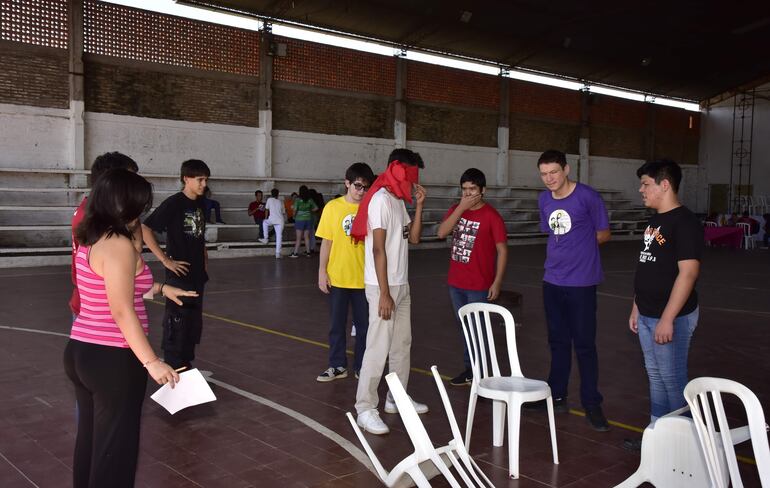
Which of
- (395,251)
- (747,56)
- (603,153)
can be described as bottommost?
(395,251)

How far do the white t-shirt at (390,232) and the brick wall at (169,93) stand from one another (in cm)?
1464

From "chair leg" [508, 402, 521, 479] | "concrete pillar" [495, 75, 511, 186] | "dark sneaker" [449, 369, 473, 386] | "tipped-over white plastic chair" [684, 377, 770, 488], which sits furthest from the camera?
"concrete pillar" [495, 75, 511, 186]

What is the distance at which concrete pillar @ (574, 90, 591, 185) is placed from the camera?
28.5m

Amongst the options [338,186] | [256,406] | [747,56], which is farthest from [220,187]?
[747,56]

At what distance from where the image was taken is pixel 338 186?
21.6 meters

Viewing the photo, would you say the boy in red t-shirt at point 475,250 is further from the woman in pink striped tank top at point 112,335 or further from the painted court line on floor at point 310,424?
the woman in pink striped tank top at point 112,335

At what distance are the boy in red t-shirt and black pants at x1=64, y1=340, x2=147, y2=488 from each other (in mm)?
3090

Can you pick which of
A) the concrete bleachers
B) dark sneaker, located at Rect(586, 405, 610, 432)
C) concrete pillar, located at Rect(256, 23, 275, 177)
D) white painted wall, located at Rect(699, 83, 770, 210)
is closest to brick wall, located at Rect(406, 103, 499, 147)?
the concrete bleachers

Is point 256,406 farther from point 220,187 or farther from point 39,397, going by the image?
point 220,187

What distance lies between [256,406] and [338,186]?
1658cm

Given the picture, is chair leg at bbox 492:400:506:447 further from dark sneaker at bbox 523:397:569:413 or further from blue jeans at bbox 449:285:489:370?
blue jeans at bbox 449:285:489:370

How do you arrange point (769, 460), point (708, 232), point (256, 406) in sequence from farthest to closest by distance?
point (708, 232), point (256, 406), point (769, 460)

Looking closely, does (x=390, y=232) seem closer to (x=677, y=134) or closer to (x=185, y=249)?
(x=185, y=249)

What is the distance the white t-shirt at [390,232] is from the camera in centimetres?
458
